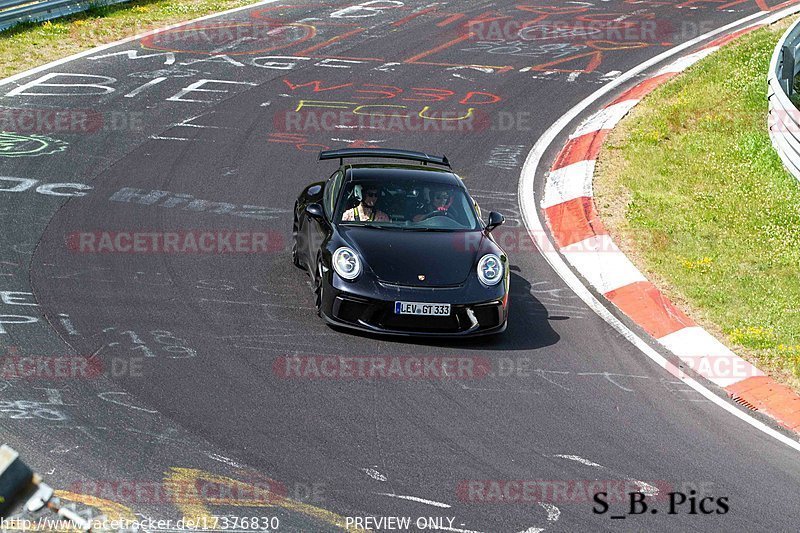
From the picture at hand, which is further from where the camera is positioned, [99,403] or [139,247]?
[139,247]

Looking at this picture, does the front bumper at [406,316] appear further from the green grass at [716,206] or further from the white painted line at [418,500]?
the white painted line at [418,500]

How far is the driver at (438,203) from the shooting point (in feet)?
35.8

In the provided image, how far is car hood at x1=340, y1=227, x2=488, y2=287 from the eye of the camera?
393 inches

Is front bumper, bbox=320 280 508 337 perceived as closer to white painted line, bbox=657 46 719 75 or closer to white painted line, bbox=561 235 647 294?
white painted line, bbox=561 235 647 294

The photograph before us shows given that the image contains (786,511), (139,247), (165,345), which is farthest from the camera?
(139,247)

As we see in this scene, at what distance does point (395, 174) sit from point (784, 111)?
22.9 feet

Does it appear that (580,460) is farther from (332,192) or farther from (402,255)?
(332,192)

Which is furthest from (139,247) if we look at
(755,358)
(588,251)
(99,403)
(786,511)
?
(786,511)

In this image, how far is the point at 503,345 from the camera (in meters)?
10.1

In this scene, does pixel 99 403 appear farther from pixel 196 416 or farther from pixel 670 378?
pixel 670 378

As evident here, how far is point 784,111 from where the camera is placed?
15.5 meters

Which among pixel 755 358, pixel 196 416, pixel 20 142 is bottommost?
pixel 755 358

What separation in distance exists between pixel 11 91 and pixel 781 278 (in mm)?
12219

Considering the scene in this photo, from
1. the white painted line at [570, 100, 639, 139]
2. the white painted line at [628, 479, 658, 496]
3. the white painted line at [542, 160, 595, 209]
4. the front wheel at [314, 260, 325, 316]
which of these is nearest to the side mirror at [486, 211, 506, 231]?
the front wheel at [314, 260, 325, 316]
